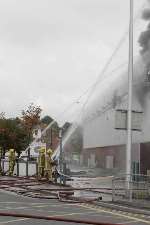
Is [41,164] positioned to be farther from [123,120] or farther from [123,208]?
[123,208]

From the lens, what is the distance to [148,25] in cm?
4106

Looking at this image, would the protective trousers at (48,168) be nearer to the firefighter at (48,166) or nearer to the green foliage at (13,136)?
the firefighter at (48,166)

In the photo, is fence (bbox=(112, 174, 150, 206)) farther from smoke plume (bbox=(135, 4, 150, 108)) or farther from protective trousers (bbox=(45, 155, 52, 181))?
smoke plume (bbox=(135, 4, 150, 108))

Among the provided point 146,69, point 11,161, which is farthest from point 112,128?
point 11,161

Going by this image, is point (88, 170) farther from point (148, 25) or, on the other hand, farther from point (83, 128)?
point (148, 25)

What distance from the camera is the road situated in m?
13.1

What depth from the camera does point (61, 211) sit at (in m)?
15.5

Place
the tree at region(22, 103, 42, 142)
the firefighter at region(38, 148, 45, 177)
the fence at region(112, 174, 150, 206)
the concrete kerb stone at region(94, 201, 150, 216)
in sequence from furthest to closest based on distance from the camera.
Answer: the tree at region(22, 103, 42, 142), the firefighter at region(38, 148, 45, 177), the fence at region(112, 174, 150, 206), the concrete kerb stone at region(94, 201, 150, 216)

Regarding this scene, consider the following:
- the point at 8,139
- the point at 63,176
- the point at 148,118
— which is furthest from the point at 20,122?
the point at 63,176

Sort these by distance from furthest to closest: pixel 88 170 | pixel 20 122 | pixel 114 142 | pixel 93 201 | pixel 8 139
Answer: pixel 20 122 → pixel 8 139 → pixel 114 142 → pixel 88 170 → pixel 93 201

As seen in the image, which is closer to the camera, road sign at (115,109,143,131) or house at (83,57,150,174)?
road sign at (115,109,143,131)

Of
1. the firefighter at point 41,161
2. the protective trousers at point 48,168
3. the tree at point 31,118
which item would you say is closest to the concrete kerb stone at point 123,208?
the protective trousers at point 48,168

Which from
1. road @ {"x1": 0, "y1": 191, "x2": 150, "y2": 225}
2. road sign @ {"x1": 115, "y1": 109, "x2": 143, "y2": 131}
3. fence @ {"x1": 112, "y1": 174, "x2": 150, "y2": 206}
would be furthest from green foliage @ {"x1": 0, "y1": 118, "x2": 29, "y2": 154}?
road @ {"x1": 0, "y1": 191, "x2": 150, "y2": 225}

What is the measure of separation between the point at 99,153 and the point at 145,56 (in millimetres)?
9286
